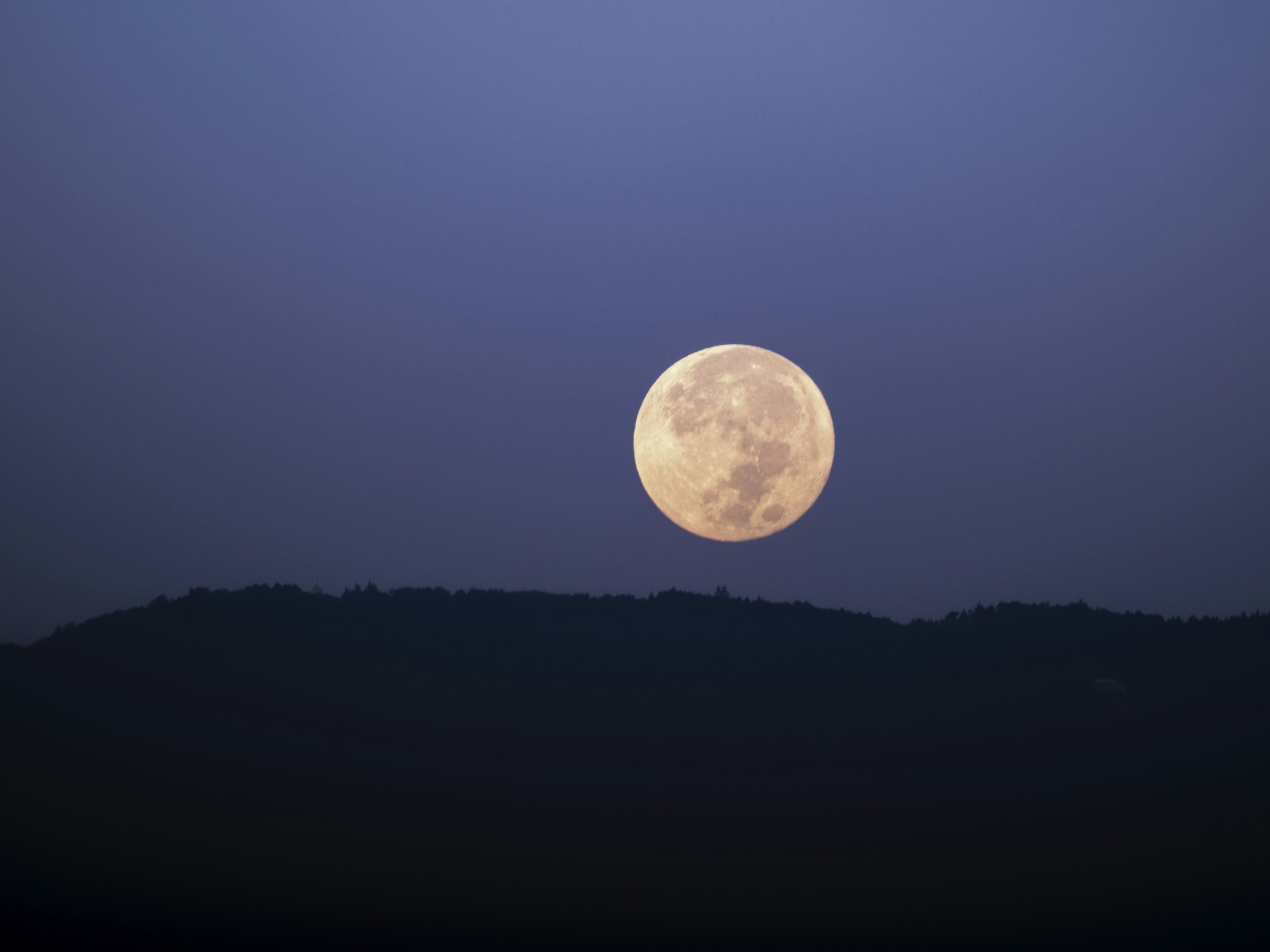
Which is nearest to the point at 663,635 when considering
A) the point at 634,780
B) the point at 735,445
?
the point at 634,780

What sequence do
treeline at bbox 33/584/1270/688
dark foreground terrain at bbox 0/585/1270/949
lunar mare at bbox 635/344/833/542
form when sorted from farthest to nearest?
1. treeline at bbox 33/584/1270/688
2. lunar mare at bbox 635/344/833/542
3. dark foreground terrain at bbox 0/585/1270/949

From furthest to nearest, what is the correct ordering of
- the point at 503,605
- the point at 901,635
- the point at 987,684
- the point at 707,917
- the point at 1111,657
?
the point at 503,605 < the point at 901,635 < the point at 1111,657 < the point at 987,684 < the point at 707,917

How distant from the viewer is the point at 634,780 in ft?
59.8

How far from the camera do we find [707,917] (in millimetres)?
12727

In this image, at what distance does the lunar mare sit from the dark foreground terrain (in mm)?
6802

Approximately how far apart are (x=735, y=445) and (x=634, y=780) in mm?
8912

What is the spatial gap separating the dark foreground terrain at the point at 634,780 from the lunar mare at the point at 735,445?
268 inches

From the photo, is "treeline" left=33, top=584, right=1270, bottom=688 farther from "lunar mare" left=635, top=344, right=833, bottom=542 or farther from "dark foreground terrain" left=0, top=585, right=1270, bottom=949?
"lunar mare" left=635, top=344, right=833, bottom=542

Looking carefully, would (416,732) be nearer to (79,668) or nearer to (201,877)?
(201,877)

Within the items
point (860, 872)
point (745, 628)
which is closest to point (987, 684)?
point (745, 628)

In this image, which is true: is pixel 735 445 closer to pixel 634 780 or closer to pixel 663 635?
pixel 634 780

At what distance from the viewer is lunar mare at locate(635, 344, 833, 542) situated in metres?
17.0

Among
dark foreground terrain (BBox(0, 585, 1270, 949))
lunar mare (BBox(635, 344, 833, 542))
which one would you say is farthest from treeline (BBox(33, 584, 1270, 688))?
lunar mare (BBox(635, 344, 833, 542))

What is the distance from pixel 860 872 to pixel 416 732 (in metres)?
12.7
